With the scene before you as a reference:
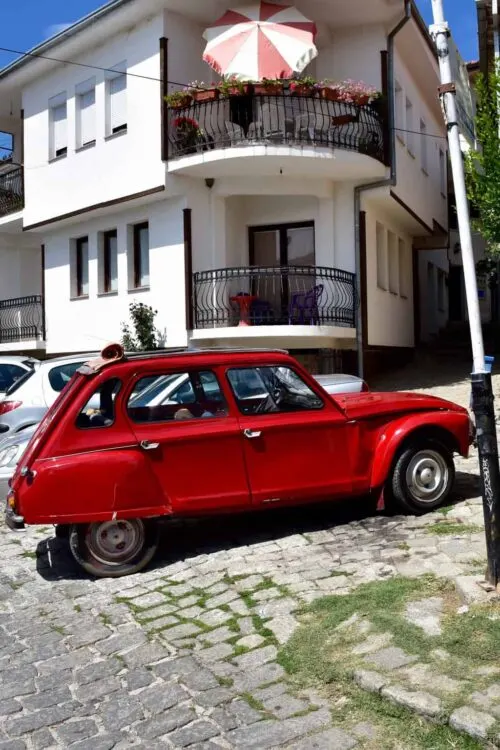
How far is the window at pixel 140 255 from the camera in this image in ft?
58.6

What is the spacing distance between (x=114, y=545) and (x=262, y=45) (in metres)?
12.2

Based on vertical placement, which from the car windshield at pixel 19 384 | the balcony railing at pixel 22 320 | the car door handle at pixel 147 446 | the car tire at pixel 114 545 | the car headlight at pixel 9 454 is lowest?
the car tire at pixel 114 545

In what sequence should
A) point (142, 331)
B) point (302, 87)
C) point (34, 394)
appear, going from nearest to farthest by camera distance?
point (34, 394)
point (302, 87)
point (142, 331)

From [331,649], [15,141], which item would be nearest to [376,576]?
[331,649]

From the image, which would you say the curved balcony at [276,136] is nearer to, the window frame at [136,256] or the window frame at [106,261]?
the window frame at [136,256]

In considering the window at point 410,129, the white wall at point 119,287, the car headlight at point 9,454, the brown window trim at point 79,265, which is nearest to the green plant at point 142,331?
the white wall at point 119,287

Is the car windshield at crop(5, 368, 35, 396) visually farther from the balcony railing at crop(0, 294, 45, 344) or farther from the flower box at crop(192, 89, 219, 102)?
the balcony railing at crop(0, 294, 45, 344)

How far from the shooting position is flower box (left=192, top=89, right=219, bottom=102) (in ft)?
50.7

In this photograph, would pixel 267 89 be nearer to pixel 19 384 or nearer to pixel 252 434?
pixel 19 384

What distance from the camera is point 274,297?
54.4 ft

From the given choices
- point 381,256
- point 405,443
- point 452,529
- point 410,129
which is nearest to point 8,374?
point 405,443

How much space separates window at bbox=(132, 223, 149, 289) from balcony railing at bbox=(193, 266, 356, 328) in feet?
6.43

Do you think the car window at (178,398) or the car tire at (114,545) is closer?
the car tire at (114,545)

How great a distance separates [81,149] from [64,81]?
6.95ft
